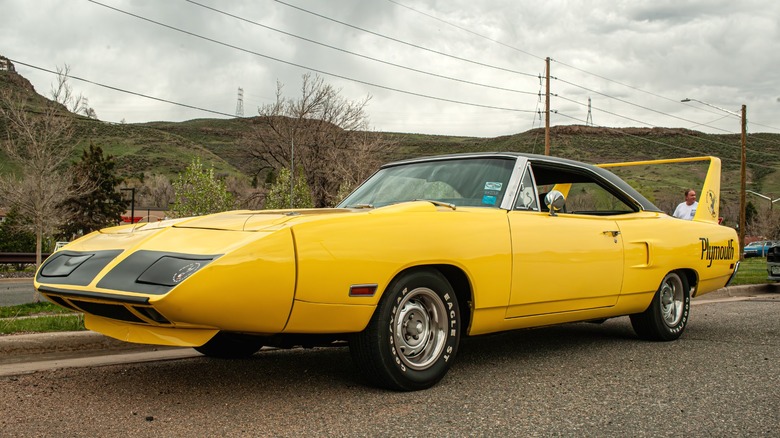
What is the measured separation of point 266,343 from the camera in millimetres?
3926

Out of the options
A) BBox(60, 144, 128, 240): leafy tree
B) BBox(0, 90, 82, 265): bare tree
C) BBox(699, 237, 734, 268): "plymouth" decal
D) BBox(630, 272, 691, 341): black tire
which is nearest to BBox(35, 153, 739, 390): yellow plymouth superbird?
BBox(630, 272, 691, 341): black tire

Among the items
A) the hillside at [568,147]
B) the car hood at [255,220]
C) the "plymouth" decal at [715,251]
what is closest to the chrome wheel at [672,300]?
the "plymouth" decal at [715,251]

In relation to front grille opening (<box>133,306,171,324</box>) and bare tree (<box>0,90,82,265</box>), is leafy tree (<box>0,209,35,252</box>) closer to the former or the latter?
bare tree (<box>0,90,82,265</box>)

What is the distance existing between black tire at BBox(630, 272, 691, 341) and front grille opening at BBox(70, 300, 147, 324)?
4155mm

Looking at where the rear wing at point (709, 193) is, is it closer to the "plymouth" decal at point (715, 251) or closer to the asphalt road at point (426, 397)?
the "plymouth" decal at point (715, 251)

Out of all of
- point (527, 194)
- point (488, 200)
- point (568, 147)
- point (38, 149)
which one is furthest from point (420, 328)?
point (568, 147)

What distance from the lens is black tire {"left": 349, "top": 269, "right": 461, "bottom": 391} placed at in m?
3.62

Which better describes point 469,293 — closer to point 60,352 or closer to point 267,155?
point 60,352

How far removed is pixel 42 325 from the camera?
560 cm

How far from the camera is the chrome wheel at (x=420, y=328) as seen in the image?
3.75 m

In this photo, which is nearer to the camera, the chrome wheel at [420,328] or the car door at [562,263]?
the chrome wheel at [420,328]

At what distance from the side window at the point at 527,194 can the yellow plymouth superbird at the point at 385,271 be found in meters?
0.01

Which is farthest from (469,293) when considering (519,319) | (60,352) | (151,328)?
(60,352)

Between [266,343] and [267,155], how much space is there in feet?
135
